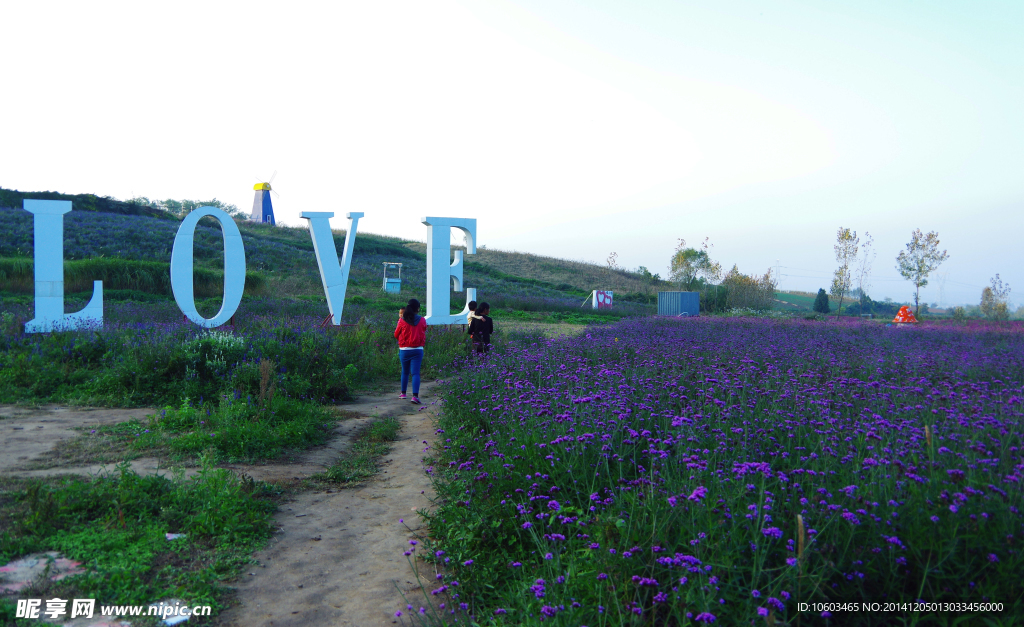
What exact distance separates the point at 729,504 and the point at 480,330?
25.3ft

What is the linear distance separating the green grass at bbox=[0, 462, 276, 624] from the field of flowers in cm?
127

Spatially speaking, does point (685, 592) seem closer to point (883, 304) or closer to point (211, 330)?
point (211, 330)

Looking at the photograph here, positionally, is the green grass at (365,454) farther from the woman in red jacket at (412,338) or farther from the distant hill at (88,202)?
the distant hill at (88,202)

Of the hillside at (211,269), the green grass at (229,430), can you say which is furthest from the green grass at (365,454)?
the hillside at (211,269)

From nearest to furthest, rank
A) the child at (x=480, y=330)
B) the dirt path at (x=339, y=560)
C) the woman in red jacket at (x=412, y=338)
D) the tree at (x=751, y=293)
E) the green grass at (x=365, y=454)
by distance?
the dirt path at (x=339, y=560) → the green grass at (x=365, y=454) → the woman in red jacket at (x=412, y=338) → the child at (x=480, y=330) → the tree at (x=751, y=293)

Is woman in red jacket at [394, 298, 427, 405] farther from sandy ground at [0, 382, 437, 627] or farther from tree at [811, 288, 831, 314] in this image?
tree at [811, 288, 831, 314]

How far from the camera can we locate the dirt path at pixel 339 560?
3.10 metres

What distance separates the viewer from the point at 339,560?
3.75 metres

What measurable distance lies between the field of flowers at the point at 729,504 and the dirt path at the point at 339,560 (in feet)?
0.80

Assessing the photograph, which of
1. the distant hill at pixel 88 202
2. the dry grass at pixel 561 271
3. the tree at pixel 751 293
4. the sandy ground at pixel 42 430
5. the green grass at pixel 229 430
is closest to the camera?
the sandy ground at pixel 42 430

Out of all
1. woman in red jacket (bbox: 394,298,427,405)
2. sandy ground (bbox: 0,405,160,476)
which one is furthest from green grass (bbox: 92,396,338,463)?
woman in red jacket (bbox: 394,298,427,405)

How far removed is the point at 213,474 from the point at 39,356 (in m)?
6.03

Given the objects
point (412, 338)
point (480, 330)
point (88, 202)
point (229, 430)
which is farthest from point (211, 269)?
point (88, 202)

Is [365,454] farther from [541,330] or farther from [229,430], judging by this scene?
[541,330]
